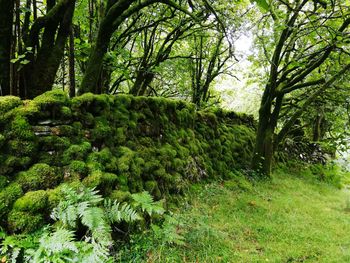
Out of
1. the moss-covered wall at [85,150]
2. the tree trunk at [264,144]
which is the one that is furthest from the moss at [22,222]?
the tree trunk at [264,144]

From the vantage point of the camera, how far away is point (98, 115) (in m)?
4.48

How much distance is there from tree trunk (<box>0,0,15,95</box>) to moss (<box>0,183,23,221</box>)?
1832mm

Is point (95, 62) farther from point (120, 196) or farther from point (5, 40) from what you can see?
point (120, 196)

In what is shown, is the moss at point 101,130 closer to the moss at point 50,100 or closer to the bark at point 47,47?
the moss at point 50,100

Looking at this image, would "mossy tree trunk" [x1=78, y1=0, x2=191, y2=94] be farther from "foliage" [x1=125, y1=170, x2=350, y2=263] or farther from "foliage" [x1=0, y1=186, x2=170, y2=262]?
"foliage" [x1=125, y1=170, x2=350, y2=263]

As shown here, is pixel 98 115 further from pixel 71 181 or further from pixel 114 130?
pixel 71 181

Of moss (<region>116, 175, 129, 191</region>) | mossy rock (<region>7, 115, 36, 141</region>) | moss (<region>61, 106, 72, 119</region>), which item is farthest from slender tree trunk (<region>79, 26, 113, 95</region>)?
moss (<region>116, 175, 129, 191</region>)

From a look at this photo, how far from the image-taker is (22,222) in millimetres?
2822

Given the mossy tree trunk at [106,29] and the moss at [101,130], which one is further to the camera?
the mossy tree trunk at [106,29]

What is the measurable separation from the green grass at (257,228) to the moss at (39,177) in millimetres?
1475

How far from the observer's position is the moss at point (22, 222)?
110 inches

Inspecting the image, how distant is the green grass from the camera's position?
12.6 ft

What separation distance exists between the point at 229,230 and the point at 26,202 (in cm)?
328

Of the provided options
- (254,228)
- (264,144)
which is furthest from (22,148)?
(264,144)
